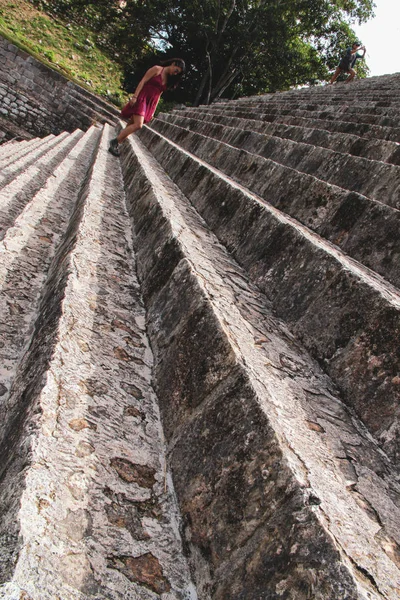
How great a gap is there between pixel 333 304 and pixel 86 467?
102cm

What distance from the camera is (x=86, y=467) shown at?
1.04m

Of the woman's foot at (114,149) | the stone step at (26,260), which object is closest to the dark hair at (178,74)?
the woman's foot at (114,149)

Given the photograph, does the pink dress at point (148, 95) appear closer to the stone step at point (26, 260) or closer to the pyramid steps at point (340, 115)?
the pyramid steps at point (340, 115)

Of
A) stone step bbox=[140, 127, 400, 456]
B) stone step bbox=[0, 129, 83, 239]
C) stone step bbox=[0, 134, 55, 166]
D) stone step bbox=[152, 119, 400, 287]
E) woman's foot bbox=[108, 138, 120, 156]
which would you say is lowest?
stone step bbox=[0, 134, 55, 166]

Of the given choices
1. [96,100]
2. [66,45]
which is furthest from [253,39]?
[96,100]

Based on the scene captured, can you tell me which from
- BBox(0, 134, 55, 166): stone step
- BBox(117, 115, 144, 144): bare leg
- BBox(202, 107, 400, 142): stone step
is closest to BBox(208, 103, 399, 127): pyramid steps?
BBox(202, 107, 400, 142): stone step

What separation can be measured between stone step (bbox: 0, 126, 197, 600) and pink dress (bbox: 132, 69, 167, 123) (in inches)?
176

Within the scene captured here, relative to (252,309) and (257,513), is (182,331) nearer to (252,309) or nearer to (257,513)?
(252,309)

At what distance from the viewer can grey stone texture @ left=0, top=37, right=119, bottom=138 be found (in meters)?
12.0

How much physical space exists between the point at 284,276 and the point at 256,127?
13.4ft

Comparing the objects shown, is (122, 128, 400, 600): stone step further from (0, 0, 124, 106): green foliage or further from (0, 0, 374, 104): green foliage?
(0, 0, 374, 104): green foliage

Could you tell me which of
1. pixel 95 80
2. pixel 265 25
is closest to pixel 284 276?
pixel 95 80

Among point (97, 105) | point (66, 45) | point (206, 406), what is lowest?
point (206, 406)

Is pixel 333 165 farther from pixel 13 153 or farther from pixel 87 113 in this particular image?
pixel 87 113
